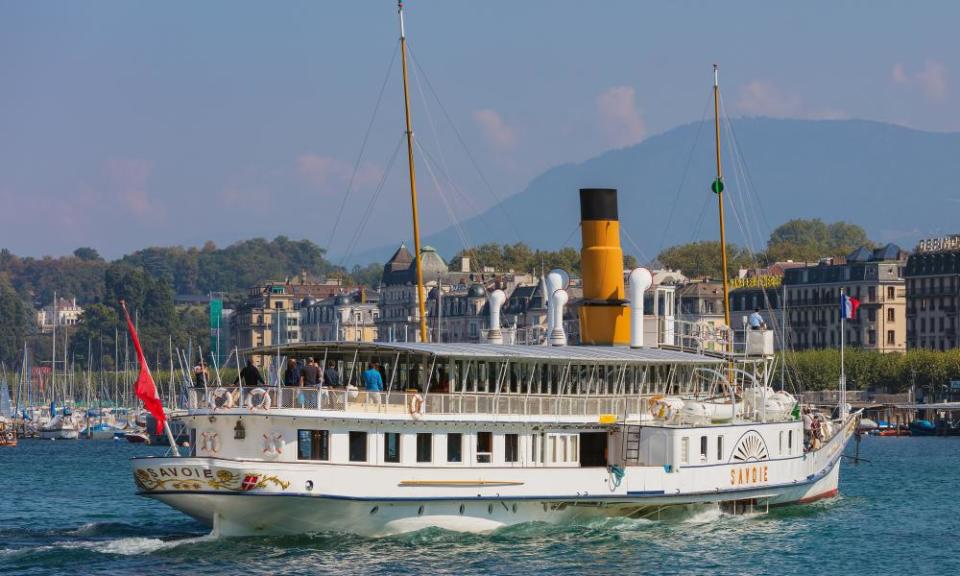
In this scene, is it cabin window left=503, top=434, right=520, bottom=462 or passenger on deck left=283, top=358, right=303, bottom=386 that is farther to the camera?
cabin window left=503, top=434, right=520, bottom=462

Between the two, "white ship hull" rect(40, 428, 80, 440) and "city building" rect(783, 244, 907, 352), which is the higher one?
"city building" rect(783, 244, 907, 352)

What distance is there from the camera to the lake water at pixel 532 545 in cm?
3978

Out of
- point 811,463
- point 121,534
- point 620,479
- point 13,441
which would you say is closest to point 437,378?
point 620,479

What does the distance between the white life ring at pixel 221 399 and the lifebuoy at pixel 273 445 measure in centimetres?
121

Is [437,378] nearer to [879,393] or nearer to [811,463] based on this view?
[811,463]

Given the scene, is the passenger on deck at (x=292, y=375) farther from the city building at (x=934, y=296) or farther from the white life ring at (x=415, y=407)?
the city building at (x=934, y=296)

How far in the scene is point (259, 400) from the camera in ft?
133

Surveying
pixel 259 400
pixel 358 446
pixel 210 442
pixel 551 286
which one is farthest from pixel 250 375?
pixel 551 286

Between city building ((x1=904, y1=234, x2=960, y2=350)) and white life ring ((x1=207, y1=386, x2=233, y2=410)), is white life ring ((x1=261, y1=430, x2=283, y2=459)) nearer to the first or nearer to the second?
white life ring ((x1=207, y1=386, x2=233, y2=410))

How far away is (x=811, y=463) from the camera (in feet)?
178

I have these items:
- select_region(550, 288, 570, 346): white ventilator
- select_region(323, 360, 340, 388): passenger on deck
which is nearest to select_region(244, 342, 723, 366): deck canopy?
select_region(323, 360, 340, 388): passenger on deck

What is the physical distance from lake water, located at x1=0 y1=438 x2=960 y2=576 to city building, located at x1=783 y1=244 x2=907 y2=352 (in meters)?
104

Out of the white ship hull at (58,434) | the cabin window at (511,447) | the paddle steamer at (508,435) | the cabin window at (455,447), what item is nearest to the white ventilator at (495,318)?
the paddle steamer at (508,435)

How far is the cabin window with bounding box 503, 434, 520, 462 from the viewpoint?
146ft
